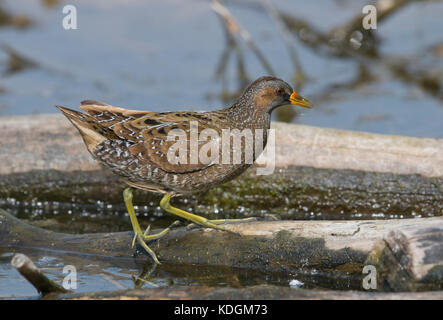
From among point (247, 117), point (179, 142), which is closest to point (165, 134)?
point (179, 142)

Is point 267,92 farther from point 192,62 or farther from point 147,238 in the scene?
point 192,62

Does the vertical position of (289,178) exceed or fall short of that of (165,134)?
it falls short

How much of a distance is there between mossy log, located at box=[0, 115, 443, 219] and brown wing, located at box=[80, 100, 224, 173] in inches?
63.8

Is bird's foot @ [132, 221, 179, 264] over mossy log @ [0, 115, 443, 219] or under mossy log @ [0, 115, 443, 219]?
under

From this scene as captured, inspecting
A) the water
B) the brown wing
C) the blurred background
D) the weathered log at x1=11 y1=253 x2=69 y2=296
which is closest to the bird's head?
the brown wing

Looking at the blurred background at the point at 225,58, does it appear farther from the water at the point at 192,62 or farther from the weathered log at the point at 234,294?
the weathered log at the point at 234,294

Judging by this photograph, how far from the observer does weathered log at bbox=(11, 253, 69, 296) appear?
165 inches

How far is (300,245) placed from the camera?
5258mm

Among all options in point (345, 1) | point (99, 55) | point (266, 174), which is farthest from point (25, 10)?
point (266, 174)

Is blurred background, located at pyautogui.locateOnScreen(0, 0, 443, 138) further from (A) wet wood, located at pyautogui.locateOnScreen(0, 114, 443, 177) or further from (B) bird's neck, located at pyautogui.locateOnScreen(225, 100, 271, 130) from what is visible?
(B) bird's neck, located at pyautogui.locateOnScreen(225, 100, 271, 130)

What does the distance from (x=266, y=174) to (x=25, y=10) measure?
7.65 m

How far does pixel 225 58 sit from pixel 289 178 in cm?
383

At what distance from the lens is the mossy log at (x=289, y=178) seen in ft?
22.6

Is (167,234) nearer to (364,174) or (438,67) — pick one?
(364,174)
